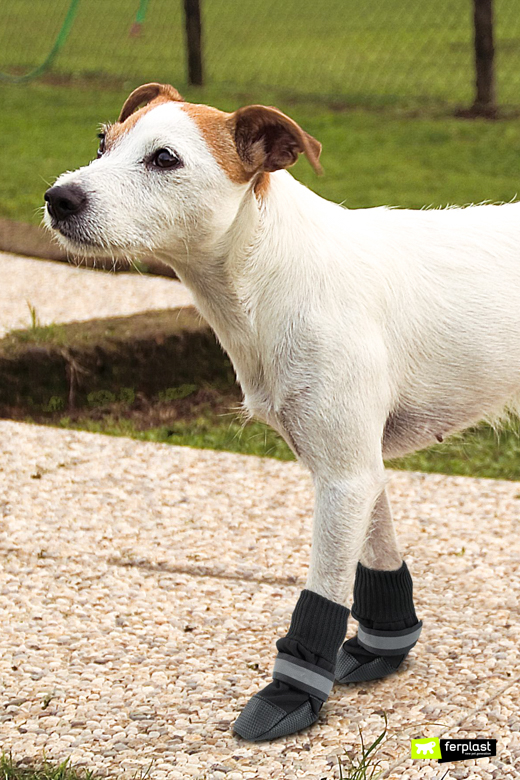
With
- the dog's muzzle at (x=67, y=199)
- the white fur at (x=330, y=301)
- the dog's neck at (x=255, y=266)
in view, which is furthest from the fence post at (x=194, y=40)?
the dog's muzzle at (x=67, y=199)

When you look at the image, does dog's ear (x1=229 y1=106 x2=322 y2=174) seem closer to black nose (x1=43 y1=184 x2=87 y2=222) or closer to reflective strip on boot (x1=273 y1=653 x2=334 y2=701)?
black nose (x1=43 y1=184 x2=87 y2=222)

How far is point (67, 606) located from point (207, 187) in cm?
184

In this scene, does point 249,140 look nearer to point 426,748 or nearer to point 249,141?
point 249,141

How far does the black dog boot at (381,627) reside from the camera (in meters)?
3.49

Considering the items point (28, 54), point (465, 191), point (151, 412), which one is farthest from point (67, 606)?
point (28, 54)

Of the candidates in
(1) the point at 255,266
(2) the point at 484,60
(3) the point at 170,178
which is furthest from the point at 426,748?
(2) the point at 484,60

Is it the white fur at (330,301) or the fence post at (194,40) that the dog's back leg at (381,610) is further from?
the fence post at (194,40)

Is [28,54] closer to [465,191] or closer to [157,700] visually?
[465,191]

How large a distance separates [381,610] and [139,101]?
1.77 metres

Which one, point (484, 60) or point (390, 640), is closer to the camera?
point (390, 640)

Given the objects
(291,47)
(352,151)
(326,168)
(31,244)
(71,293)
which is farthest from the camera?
(291,47)

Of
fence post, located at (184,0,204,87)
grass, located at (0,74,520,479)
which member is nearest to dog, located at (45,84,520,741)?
grass, located at (0,74,520,479)

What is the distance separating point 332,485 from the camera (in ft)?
9.82

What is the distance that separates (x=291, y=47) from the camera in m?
19.0
